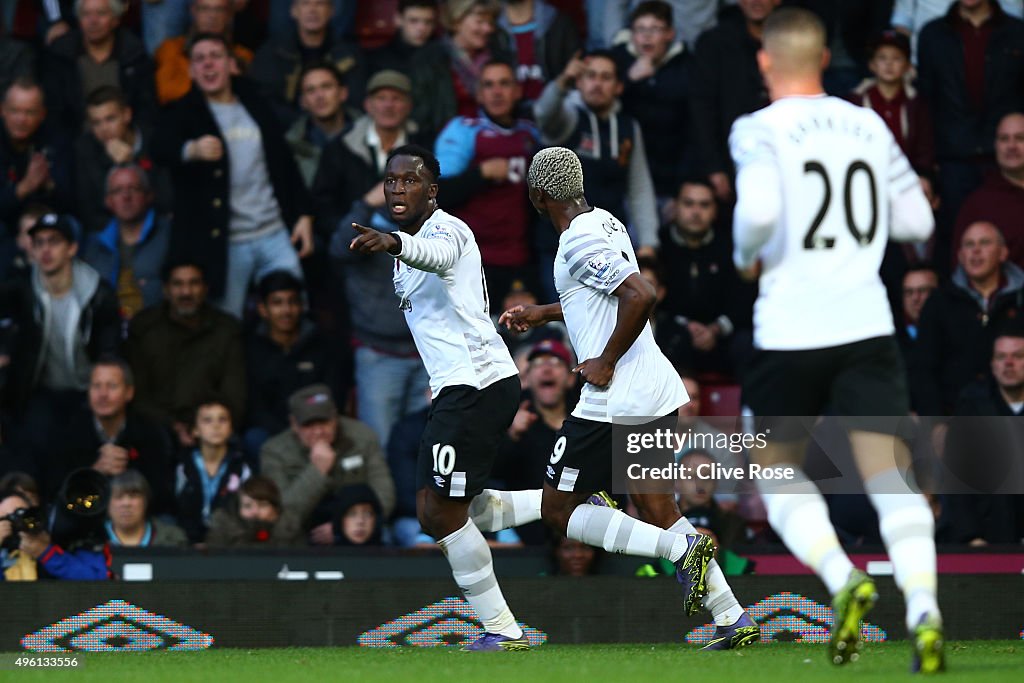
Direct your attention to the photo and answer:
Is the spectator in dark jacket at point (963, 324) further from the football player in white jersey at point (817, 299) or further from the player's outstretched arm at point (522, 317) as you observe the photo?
the football player in white jersey at point (817, 299)

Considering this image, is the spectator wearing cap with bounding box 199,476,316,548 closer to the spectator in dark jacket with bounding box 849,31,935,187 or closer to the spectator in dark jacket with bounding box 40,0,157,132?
the spectator in dark jacket with bounding box 40,0,157,132

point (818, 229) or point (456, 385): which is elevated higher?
point (818, 229)

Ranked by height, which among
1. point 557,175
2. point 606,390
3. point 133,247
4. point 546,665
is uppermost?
point 557,175

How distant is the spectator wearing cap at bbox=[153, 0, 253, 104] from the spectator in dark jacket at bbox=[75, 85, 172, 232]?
1.12 ft

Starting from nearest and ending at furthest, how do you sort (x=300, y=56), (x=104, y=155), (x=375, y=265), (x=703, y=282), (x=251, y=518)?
(x=251, y=518), (x=375, y=265), (x=703, y=282), (x=104, y=155), (x=300, y=56)

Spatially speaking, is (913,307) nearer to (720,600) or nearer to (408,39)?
(408,39)

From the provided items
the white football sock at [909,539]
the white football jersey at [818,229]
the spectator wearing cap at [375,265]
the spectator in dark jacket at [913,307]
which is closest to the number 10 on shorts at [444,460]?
the white football jersey at [818,229]

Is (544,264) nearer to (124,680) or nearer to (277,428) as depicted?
(277,428)

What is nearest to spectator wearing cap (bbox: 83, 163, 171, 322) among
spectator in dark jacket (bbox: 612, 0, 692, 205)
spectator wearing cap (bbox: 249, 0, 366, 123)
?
spectator wearing cap (bbox: 249, 0, 366, 123)

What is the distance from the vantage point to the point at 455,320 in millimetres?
7984

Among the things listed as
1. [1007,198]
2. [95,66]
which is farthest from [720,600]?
[95,66]

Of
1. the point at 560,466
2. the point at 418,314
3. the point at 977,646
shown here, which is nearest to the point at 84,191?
the point at 418,314

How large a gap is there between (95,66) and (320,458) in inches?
152

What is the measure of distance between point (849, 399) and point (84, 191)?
768cm
